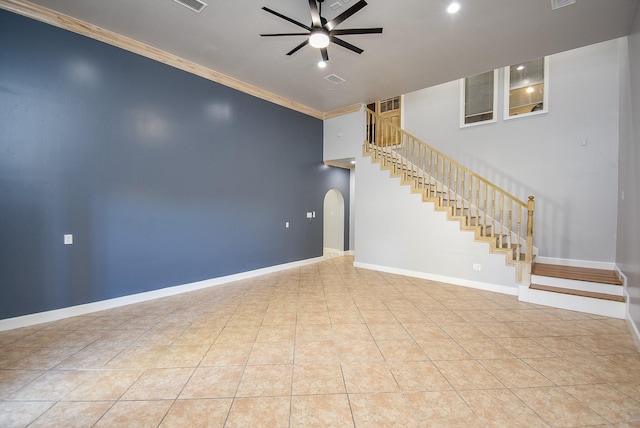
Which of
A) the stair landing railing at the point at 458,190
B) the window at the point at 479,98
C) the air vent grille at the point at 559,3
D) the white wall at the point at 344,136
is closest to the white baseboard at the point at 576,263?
the stair landing railing at the point at 458,190

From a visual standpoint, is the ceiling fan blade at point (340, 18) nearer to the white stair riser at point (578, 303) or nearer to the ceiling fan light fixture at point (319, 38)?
the ceiling fan light fixture at point (319, 38)

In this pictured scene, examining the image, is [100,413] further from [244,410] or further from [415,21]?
[415,21]

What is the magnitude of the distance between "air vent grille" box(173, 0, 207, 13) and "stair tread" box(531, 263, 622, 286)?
6.22m

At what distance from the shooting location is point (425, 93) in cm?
685

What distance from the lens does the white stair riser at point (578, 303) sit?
348cm

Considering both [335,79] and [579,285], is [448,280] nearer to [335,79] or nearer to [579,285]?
[579,285]

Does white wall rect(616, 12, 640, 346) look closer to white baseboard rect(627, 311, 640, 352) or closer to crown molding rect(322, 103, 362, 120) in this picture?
white baseboard rect(627, 311, 640, 352)

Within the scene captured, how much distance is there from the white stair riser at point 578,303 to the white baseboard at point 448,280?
37 cm

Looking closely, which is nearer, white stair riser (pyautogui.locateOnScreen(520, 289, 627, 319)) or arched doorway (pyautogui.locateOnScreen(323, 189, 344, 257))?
white stair riser (pyautogui.locateOnScreen(520, 289, 627, 319))

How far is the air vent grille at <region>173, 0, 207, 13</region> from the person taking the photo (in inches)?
122

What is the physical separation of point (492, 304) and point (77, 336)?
5469mm

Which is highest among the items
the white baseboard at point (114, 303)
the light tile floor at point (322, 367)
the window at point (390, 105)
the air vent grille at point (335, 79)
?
the window at point (390, 105)

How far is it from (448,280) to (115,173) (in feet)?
19.6

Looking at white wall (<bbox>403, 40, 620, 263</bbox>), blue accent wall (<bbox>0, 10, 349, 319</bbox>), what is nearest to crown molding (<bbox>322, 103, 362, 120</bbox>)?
blue accent wall (<bbox>0, 10, 349, 319</bbox>)
